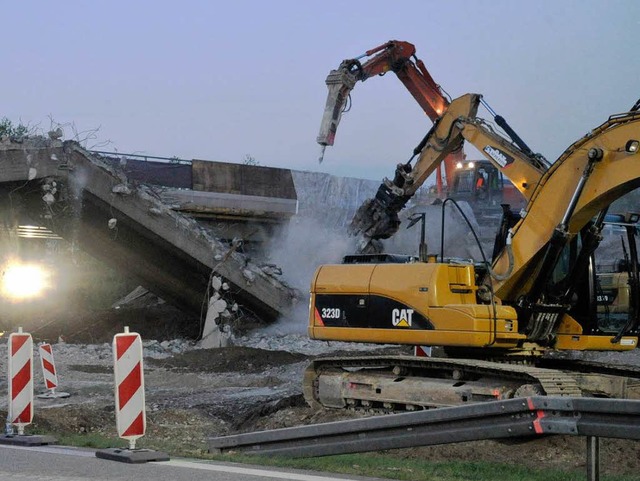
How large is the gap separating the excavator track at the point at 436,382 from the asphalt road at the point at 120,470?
3365mm

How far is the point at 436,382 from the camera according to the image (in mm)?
10500

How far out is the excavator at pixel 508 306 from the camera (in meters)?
10.1

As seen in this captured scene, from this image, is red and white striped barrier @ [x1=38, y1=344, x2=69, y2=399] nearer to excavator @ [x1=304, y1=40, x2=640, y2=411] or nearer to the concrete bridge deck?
excavator @ [x1=304, y1=40, x2=640, y2=411]

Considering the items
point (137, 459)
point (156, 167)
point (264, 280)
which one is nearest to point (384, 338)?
point (137, 459)

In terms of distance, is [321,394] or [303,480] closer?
[303,480]

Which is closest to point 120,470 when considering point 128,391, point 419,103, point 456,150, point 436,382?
point 128,391

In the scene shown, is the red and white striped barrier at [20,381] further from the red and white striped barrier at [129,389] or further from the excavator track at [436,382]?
the excavator track at [436,382]

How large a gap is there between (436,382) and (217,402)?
12.6 feet

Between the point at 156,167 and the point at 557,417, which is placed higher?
the point at 156,167

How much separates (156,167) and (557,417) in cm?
2118

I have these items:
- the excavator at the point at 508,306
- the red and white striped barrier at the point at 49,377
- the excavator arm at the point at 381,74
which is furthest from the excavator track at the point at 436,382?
the excavator arm at the point at 381,74

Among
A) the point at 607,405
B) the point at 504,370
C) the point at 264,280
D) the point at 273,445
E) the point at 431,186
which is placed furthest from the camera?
the point at 431,186

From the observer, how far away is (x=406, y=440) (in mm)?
7605

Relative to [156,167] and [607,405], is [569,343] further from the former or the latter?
[156,167]
